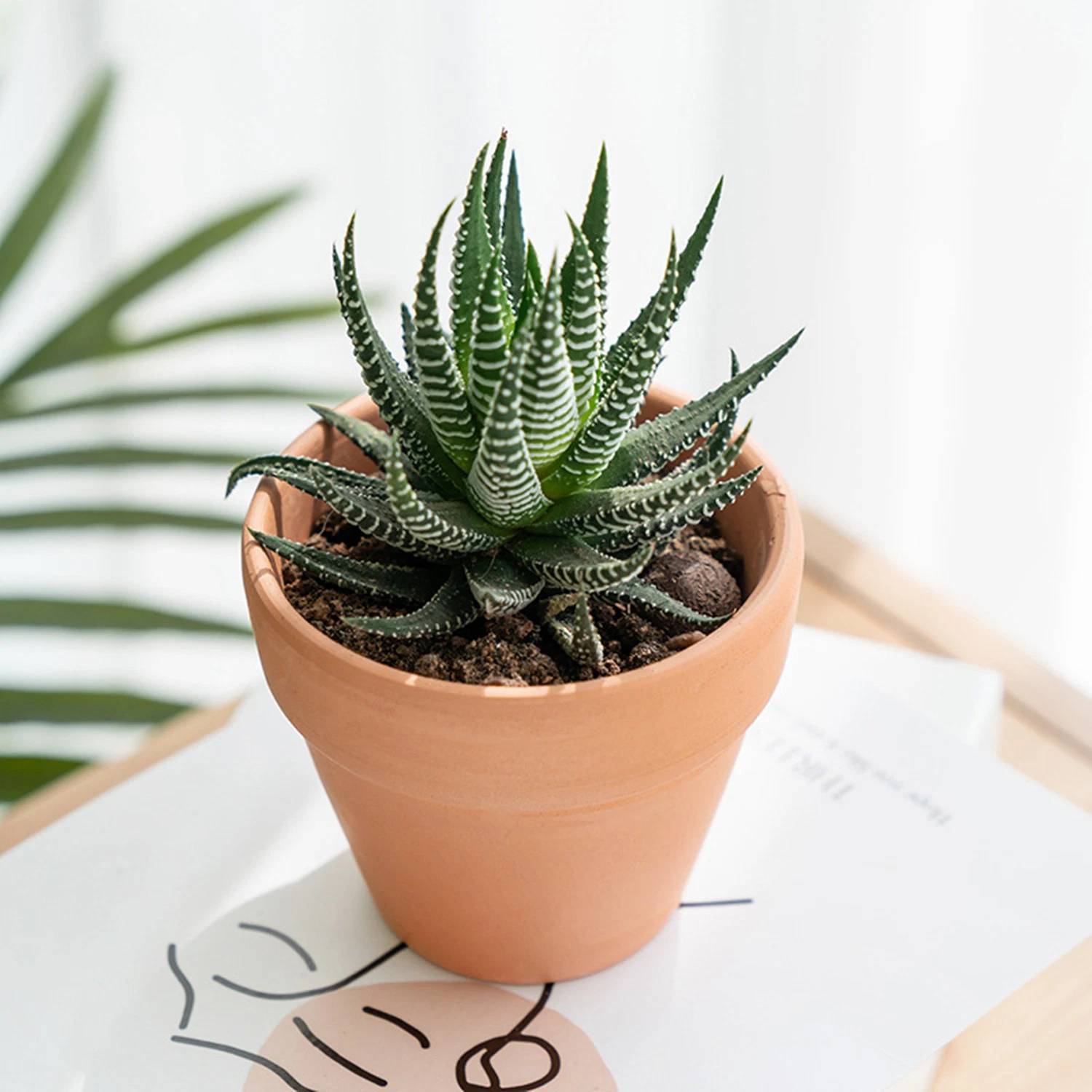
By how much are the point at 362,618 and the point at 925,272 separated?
34.6 inches

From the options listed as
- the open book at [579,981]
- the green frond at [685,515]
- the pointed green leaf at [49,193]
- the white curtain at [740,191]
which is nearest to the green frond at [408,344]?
the green frond at [685,515]

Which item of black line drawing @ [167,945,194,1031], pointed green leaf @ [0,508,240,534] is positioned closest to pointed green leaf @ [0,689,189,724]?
pointed green leaf @ [0,508,240,534]

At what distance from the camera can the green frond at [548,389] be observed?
1.37ft

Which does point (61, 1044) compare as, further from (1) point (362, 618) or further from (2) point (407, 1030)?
(1) point (362, 618)

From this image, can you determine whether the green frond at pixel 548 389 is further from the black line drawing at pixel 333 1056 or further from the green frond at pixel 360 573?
the black line drawing at pixel 333 1056

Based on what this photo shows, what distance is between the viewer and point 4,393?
92 cm

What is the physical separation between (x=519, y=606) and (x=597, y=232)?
0.54ft

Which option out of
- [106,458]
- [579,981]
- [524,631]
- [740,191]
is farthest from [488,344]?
[740,191]

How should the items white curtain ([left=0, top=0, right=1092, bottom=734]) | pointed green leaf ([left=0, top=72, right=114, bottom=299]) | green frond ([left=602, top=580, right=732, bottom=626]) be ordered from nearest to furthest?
green frond ([left=602, top=580, right=732, bottom=626]) < pointed green leaf ([left=0, top=72, right=114, bottom=299]) < white curtain ([left=0, top=0, right=1092, bottom=734])

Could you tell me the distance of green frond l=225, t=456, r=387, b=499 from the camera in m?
0.54

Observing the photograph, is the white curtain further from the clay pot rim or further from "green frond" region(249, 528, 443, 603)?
"green frond" region(249, 528, 443, 603)

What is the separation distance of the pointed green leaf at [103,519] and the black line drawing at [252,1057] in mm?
401

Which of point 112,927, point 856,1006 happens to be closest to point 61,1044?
point 112,927

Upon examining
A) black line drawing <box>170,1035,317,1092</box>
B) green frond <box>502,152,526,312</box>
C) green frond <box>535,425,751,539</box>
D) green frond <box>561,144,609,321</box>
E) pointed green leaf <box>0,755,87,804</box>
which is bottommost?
pointed green leaf <box>0,755,87,804</box>
